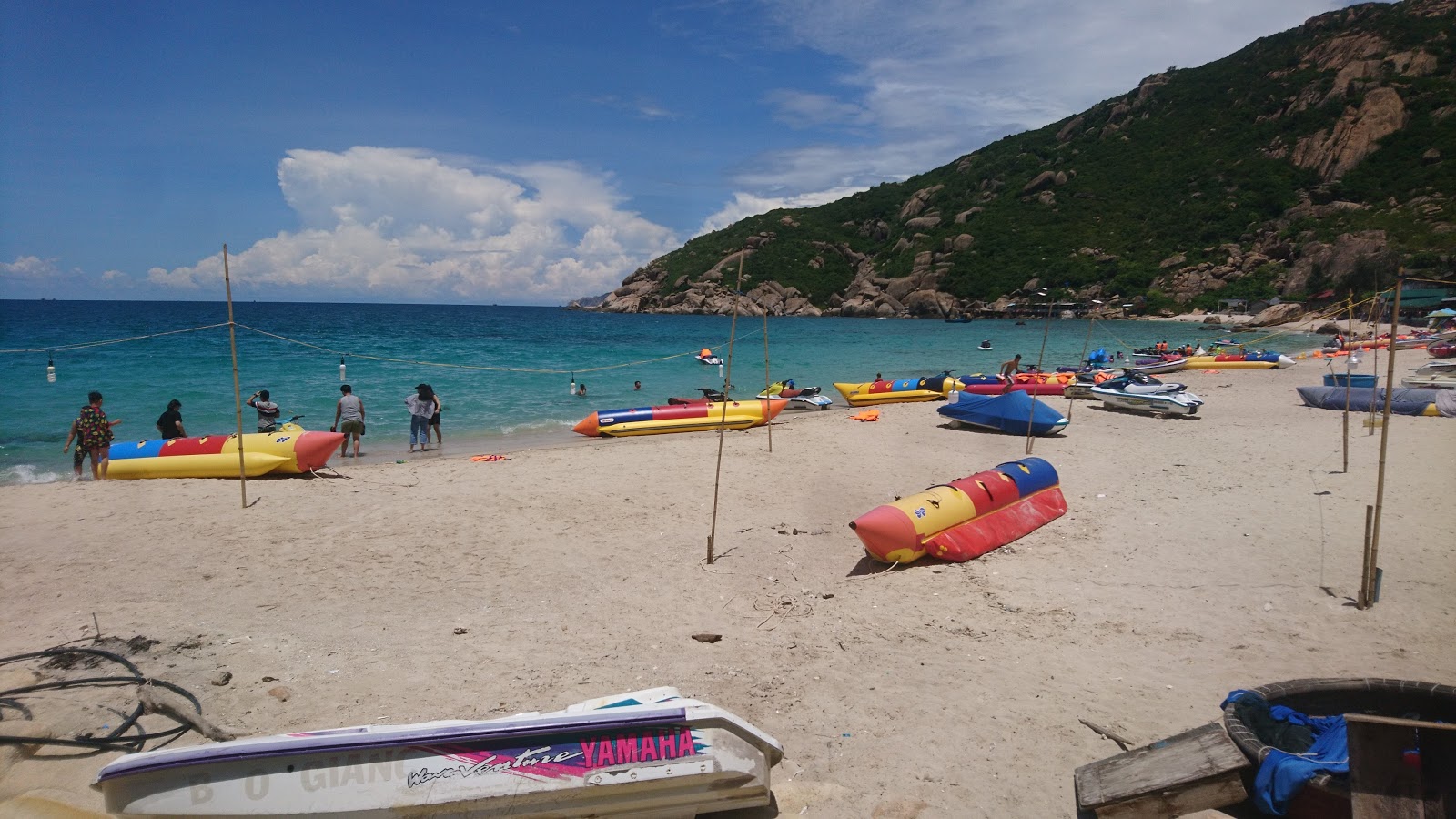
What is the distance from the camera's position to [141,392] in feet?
76.8

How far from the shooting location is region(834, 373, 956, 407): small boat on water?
21.9 m

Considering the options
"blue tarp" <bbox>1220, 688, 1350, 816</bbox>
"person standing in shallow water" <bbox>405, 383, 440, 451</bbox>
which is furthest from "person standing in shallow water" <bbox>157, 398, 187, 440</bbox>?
"blue tarp" <bbox>1220, 688, 1350, 816</bbox>

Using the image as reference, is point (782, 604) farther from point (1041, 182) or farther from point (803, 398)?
point (1041, 182)

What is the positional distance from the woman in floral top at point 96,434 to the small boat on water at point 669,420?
8.98 metres

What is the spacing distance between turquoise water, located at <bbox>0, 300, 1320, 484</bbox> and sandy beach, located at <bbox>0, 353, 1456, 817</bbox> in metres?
5.40

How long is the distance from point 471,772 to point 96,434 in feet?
39.5

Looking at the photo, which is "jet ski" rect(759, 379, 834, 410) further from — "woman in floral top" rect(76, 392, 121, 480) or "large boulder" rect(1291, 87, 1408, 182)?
"large boulder" rect(1291, 87, 1408, 182)

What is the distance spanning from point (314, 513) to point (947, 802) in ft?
28.7

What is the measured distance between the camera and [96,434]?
11.4m

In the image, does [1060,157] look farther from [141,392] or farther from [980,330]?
[141,392]

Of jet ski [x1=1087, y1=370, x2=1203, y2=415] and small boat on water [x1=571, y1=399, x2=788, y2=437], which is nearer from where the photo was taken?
jet ski [x1=1087, y1=370, x2=1203, y2=415]

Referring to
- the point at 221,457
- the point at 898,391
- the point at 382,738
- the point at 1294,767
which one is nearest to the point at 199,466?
the point at 221,457

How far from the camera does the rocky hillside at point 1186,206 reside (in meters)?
Answer: 58.1

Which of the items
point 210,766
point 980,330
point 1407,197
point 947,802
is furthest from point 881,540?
point 1407,197
